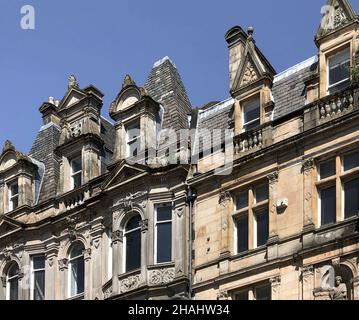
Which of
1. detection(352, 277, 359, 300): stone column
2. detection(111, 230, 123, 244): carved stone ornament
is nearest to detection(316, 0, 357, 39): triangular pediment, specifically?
detection(352, 277, 359, 300): stone column

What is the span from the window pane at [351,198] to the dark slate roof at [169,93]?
8283mm

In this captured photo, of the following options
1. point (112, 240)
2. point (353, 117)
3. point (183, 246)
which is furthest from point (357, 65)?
point (112, 240)

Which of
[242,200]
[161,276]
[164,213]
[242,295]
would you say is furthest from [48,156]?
[242,295]

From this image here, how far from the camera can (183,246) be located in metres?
37.6

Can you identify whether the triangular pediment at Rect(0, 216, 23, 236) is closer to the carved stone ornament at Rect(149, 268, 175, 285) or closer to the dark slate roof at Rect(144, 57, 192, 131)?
the dark slate roof at Rect(144, 57, 192, 131)

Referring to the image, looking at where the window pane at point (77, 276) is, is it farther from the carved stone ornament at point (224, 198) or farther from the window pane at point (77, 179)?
the carved stone ornament at point (224, 198)

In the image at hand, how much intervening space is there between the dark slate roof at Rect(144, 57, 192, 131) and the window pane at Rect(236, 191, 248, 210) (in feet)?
14.8

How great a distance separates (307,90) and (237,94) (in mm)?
2815

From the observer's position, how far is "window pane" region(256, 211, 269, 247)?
117 feet

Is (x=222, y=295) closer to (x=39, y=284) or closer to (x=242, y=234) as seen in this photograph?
(x=242, y=234)

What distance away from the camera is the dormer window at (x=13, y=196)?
1764 inches

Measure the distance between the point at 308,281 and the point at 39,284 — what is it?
12411 mm
